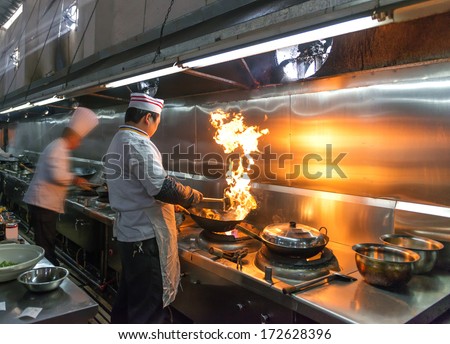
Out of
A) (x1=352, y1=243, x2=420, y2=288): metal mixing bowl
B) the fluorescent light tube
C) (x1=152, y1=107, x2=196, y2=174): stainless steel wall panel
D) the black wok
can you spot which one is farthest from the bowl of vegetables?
(x1=152, y1=107, x2=196, y2=174): stainless steel wall panel

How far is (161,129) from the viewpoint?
4.43m

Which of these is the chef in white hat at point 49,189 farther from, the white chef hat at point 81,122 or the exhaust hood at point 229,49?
the exhaust hood at point 229,49

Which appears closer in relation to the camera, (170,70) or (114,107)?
(170,70)

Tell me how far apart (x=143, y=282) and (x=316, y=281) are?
1.26 meters

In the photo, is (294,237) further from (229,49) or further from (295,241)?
(229,49)

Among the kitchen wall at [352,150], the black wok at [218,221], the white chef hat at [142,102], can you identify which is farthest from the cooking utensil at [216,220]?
the white chef hat at [142,102]

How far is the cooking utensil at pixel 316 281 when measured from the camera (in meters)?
1.73

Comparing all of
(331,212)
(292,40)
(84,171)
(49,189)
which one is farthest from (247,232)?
(84,171)

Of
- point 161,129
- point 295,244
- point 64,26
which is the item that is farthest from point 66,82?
point 295,244

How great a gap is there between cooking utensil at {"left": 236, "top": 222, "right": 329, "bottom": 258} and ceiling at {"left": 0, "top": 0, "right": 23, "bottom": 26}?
29.2 feet

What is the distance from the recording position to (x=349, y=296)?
1712mm

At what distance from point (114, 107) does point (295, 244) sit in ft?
13.9

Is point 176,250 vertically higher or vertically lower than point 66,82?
lower

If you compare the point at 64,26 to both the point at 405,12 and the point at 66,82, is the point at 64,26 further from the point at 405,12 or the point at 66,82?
the point at 405,12
